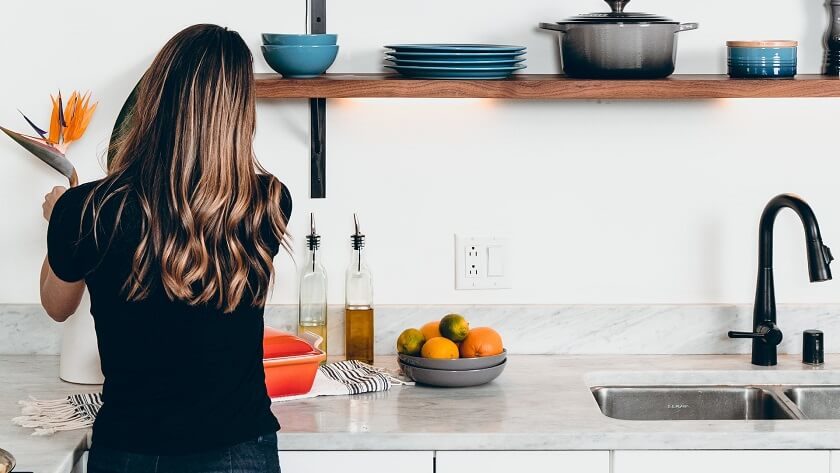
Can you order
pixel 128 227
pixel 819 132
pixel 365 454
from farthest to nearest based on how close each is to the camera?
pixel 819 132 < pixel 365 454 < pixel 128 227

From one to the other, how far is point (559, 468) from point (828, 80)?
38.0 inches

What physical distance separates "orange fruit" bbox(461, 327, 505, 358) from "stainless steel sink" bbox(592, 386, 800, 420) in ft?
0.91

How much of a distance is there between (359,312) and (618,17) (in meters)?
0.82

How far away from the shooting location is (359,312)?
2406mm

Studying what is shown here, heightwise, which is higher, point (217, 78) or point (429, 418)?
point (217, 78)

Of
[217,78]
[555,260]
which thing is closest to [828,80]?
[555,260]

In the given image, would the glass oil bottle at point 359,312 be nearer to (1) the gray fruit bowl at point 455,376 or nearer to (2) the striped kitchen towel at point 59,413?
(1) the gray fruit bowl at point 455,376

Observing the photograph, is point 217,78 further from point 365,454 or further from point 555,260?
point 555,260

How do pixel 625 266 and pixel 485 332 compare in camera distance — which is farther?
pixel 625 266

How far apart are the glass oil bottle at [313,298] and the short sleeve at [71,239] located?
747 millimetres

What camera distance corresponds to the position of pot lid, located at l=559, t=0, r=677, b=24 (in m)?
2.20

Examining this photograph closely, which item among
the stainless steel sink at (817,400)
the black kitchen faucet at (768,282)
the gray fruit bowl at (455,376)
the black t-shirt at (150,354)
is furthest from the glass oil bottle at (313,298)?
the stainless steel sink at (817,400)

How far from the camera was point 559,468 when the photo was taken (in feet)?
6.51

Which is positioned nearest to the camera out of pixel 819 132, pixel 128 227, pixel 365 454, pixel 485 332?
pixel 128 227
